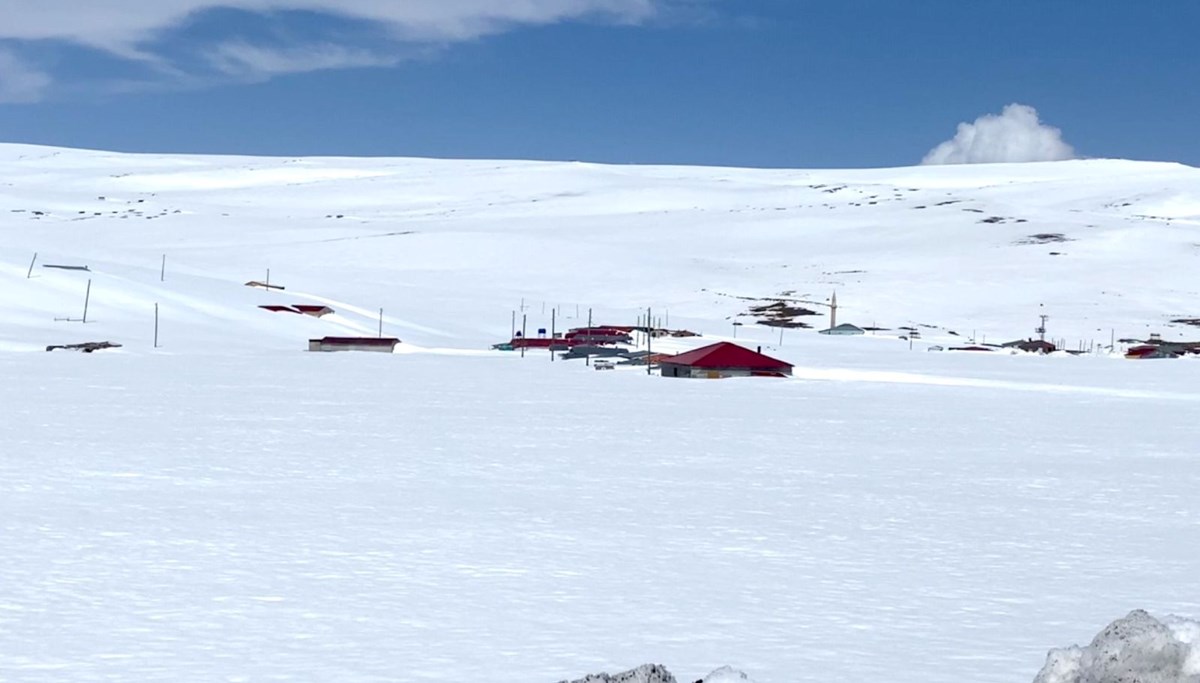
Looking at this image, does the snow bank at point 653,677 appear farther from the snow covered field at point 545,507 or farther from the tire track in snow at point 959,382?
the tire track in snow at point 959,382

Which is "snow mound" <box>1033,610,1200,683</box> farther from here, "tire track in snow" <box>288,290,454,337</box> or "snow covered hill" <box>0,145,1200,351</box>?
"tire track in snow" <box>288,290,454,337</box>

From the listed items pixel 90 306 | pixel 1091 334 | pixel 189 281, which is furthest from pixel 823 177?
pixel 90 306

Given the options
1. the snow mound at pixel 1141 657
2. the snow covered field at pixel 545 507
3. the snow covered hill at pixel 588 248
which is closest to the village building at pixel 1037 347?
the snow covered field at pixel 545 507

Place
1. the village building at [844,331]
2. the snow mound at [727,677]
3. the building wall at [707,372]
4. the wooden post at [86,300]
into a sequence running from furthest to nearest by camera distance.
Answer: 1. the village building at [844,331]
2. the wooden post at [86,300]
3. the building wall at [707,372]
4. the snow mound at [727,677]

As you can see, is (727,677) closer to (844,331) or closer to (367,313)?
(367,313)

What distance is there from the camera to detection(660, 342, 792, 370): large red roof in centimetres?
3459

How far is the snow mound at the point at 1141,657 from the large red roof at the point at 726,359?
98.3 ft

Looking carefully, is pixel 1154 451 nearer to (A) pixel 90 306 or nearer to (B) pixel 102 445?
(B) pixel 102 445

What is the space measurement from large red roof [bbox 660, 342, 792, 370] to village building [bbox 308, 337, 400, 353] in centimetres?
1099

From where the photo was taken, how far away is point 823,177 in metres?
135

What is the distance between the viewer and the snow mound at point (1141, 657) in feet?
14.2

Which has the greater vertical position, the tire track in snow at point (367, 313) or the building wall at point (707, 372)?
the tire track in snow at point (367, 313)

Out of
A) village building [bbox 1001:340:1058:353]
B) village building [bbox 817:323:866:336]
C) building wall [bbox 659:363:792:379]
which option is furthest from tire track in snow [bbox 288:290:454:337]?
village building [bbox 1001:340:1058:353]

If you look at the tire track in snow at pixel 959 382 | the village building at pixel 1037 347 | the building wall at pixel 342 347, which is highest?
the village building at pixel 1037 347
